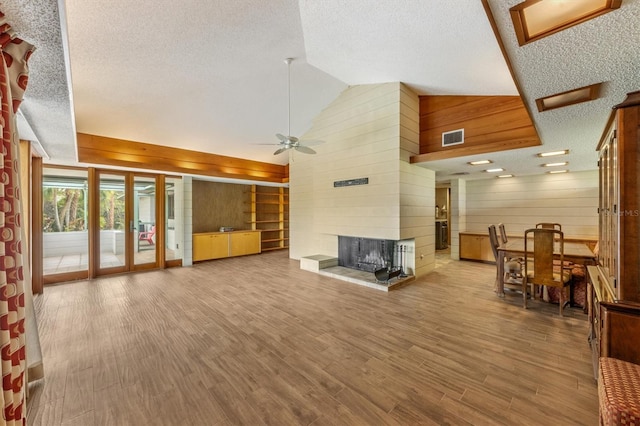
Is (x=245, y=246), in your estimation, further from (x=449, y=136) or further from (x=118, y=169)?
(x=449, y=136)

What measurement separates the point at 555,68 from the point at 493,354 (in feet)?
8.55

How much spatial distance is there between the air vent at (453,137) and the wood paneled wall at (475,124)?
7 centimetres

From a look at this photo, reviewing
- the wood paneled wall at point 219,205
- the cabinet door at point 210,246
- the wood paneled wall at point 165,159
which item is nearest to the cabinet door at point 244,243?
the cabinet door at point 210,246

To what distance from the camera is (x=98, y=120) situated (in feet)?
16.9

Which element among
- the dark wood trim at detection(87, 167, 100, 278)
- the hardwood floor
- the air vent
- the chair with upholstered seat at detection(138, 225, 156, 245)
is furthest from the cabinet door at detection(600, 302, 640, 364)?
the dark wood trim at detection(87, 167, 100, 278)

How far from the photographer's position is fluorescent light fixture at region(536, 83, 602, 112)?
6.91 feet

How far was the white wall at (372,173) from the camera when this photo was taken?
5.13 metres

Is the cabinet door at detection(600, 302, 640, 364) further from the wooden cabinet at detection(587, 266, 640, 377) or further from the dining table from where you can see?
the dining table

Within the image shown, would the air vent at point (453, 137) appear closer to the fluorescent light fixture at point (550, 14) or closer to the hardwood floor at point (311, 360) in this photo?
the hardwood floor at point (311, 360)

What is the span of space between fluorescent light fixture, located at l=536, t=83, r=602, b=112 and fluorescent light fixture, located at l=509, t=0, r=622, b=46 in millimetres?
971

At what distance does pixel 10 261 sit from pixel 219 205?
742 cm

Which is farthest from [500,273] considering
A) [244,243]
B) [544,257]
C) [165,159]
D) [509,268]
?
[165,159]

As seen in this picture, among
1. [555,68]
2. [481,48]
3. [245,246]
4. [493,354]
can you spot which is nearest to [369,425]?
[493,354]

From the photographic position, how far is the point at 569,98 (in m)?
2.27
